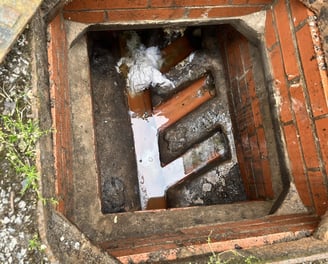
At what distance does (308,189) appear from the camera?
89.7 inches

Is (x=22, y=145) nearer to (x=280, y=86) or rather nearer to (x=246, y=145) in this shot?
(x=280, y=86)

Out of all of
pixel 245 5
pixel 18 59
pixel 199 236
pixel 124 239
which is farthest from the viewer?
pixel 245 5

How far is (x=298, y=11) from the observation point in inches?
88.0

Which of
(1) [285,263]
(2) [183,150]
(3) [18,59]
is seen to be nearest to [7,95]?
(3) [18,59]

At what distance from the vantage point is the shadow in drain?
10.4ft

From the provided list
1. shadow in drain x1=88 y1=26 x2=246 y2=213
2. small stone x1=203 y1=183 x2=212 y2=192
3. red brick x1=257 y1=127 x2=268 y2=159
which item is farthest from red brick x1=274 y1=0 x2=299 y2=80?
small stone x1=203 y1=183 x2=212 y2=192

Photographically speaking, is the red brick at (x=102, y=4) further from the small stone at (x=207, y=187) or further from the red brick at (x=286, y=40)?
the small stone at (x=207, y=187)

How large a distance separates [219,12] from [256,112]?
78 centimetres

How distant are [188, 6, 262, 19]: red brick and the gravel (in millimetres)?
1299

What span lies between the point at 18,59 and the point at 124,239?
1136mm

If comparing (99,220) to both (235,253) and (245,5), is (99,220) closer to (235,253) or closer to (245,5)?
(235,253)

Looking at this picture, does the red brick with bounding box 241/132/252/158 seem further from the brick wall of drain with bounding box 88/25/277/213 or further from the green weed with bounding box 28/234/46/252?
the green weed with bounding box 28/234/46/252

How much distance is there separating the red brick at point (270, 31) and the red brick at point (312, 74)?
265 millimetres

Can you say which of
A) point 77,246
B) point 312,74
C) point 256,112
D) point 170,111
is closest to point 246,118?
point 256,112
